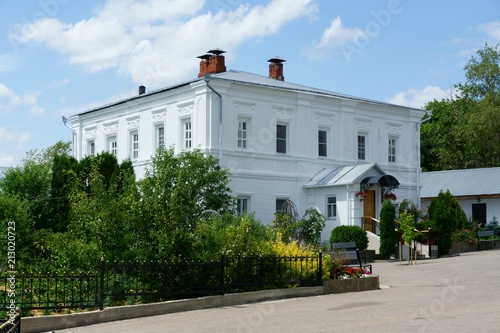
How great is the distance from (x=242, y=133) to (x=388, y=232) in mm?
7839

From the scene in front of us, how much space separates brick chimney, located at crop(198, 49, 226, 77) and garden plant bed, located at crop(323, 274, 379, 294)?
55.1 feet

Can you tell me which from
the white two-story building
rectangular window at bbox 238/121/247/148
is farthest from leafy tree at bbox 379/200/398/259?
rectangular window at bbox 238/121/247/148

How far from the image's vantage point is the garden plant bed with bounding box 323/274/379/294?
51.0 ft

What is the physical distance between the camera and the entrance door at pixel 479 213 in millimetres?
37156

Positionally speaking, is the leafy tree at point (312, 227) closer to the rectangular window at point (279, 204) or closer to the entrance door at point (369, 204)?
the rectangular window at point (279, 204)

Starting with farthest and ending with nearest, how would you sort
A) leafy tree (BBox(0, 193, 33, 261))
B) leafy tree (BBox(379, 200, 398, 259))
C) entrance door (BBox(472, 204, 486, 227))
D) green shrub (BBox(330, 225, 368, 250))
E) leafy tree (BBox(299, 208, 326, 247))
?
entrance door (BBox(472, 204, 486, 227)) < leafy tree (BBox(299, 208, 326, 247)) < green shrub (BBox(330, 225, 368, 250)) < leafy tree (BBox(379, 200, 398, 259)) < leafy tree (BBox(0, 193, 33, 261))

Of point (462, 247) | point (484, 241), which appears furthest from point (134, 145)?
point (484, 241)

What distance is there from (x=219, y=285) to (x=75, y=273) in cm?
316

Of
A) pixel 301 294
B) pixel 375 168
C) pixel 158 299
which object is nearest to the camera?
pixel 158 299

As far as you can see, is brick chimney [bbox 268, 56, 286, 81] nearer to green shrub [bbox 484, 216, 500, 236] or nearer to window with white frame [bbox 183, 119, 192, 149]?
window with white frame [bbox 183, 119, 192, 149]

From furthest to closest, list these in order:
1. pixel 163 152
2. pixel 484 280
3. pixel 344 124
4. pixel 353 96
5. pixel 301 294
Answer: pixel 353 96 < pixel 344 124 < pixel 163 152 < pixel 484 280 < pixel 301 294

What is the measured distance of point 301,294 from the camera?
1499 cm

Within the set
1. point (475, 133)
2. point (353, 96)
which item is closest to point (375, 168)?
point (353, 96)

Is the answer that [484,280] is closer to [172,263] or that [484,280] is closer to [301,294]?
[301,294]
